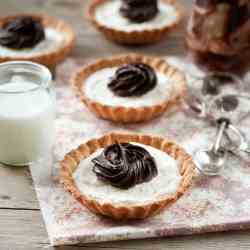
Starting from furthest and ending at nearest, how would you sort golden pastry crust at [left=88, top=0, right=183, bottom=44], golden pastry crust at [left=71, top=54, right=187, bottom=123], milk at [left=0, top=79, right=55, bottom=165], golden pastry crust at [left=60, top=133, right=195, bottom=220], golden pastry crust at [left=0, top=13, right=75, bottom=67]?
1. golden pastry crust at [left=88, top=0, right=183, bottom=44]
2. golden pastry crust at [left=0, top=13, right=75, bottom=67]
3. golden pastry crust at [left=71, top=54, right=187, bottom=123]
4. milk at [left=0, top=79, right=55, bottom=165]
5. golden pastry crust at [left=60, top=133, right=195, bottom=220]

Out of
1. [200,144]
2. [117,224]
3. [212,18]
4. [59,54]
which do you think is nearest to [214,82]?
[212,18]

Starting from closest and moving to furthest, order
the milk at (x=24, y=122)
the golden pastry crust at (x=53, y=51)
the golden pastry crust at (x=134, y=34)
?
the milk at (x=24, y=122) → the golden pastry crust at (x=53, y=51) → the golden pastry crust at (x=134, y=34)

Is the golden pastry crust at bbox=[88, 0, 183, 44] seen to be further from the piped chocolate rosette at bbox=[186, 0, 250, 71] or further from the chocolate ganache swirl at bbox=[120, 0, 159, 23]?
the piped chocolate rosette at bbox=[186, 0, 250, 71]

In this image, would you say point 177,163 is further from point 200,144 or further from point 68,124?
point 68,124

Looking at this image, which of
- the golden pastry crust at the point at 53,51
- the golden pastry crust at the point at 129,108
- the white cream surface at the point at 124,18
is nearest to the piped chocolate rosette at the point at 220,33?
the golden pastry crust at the point at 129,108

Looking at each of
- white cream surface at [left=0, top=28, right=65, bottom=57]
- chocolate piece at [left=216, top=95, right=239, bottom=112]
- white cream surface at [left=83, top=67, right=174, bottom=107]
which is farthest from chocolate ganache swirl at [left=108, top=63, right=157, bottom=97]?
white cream surface at [left=0, top=28, right=65, bottom=57]

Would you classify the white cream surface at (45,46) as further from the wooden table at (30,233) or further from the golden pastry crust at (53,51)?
the wooden table at (30,233)
